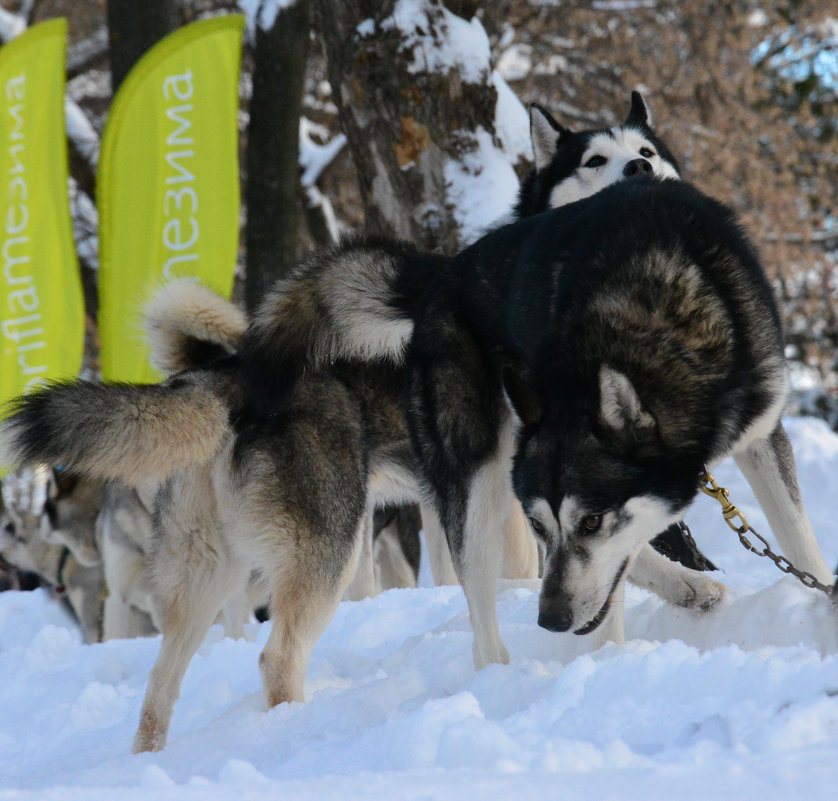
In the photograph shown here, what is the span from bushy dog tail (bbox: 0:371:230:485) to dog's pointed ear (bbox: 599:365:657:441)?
137 cm

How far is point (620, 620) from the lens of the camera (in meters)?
3.44

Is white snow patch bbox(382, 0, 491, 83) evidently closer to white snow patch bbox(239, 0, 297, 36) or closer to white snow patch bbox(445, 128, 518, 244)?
white snow patch bbox(445, 128, 518, 244)

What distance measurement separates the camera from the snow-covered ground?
1.84m

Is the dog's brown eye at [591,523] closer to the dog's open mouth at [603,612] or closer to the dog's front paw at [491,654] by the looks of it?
the dog's open mouth at [603,612]

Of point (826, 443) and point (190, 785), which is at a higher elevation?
point (190, 785)

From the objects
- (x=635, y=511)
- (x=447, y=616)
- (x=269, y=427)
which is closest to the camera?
(x=635, y=511)

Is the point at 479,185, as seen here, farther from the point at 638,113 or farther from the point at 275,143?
the point at 275,143

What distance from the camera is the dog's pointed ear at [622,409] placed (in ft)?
9.27

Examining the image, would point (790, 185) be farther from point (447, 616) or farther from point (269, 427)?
point (269, 427)

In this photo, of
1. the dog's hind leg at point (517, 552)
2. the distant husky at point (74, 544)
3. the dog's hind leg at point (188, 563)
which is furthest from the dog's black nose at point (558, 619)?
the distant husky at point (74, 544)

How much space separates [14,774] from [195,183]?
612 cm

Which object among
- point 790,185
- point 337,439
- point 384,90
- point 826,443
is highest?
point 384,90

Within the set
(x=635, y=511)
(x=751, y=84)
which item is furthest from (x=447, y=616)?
(x=751, y=84)

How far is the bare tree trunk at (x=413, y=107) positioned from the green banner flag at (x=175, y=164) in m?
2.57
